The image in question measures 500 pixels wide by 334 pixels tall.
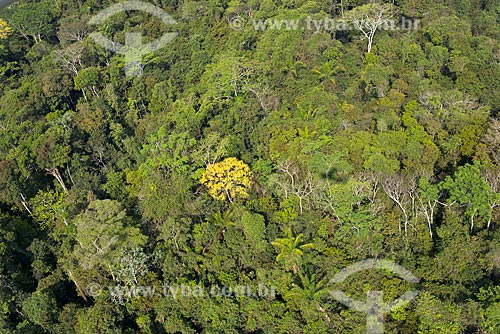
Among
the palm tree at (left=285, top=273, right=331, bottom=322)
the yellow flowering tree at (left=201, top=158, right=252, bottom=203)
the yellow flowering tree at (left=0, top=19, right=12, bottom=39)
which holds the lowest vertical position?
the palm tree at (left=285, top=273, right=331, bottom=322)

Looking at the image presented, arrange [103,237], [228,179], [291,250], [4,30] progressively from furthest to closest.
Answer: [4,30] → [228,179] → [103,237] → [291,250]

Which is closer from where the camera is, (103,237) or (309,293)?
(309,293)

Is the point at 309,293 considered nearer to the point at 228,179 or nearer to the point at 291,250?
the point at 291,250

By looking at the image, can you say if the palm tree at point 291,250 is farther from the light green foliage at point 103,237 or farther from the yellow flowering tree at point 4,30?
the yellow flowering tree at point 4,30

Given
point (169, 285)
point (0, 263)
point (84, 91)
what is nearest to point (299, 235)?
point (169, 285)

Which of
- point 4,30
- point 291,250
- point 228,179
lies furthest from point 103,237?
point 4,30

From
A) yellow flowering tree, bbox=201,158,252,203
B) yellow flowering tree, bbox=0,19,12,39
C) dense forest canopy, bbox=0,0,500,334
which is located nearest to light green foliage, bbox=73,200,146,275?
dense forest canopy, bbox=0,0,500,334

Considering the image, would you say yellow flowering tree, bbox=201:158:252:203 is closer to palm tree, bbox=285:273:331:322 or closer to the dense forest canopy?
the dense forest canopy
